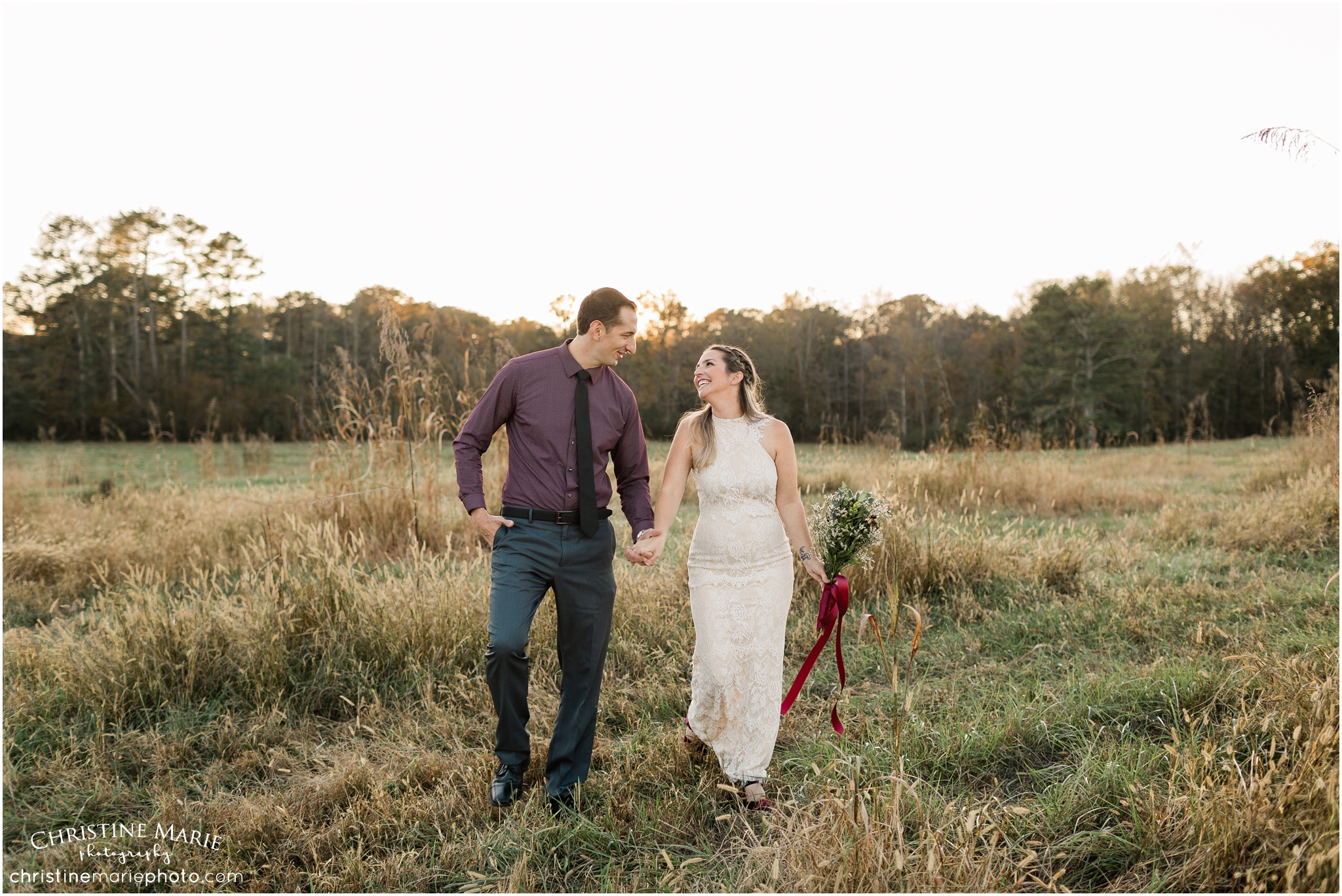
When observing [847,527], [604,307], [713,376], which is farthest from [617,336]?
[847,527]

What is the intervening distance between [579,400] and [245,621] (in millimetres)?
2839

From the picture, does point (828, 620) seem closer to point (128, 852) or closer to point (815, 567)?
point (815, 567)

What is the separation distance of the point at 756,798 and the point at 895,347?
95.5 feet

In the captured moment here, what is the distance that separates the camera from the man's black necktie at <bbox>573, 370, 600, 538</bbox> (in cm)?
340

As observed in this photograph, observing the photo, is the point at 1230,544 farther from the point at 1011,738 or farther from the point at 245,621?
the point at 245,621

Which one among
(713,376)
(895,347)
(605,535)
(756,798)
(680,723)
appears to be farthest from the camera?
(895,347)

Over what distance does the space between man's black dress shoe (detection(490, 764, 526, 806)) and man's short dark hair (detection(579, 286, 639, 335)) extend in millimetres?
1974

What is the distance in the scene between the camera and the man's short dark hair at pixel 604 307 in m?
3.52

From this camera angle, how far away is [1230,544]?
7664mm

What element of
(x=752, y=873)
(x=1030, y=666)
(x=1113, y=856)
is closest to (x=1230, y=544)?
(x=1030, y=666)

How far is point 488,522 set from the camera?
332 cm

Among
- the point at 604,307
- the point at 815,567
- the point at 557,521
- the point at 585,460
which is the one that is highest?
the point at 604,307

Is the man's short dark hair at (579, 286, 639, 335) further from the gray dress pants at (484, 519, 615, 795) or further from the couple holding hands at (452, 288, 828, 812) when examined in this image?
the gray dress pants at (484, 519, 615, 795)

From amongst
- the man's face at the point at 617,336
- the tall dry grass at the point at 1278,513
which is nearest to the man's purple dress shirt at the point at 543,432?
the man's face at the point at 617,336
